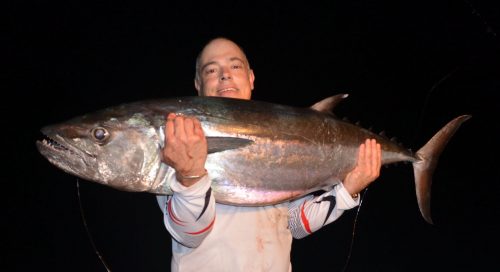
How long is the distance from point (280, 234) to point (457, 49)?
6.22 metres

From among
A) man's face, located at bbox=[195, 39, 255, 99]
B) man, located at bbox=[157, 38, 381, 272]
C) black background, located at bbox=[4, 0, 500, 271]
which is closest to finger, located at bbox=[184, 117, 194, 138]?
man, located at bbox=[157, 38, 381, 272]

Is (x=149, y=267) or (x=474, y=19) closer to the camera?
(x=474, y=19)

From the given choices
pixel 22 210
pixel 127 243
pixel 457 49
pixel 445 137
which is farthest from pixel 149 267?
pixel 457 49

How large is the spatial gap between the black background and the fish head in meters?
4.59

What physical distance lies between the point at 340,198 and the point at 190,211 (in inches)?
28.3

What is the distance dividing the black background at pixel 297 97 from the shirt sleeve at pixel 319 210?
13.0ft

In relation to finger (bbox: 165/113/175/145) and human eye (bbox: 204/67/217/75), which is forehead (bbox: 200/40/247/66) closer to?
human eye (bbox: 204/67/217/75)

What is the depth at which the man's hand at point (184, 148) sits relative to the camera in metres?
1.13

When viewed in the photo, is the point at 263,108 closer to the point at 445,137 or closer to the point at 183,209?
the point at 183,209

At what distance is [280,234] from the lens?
58.4 inches

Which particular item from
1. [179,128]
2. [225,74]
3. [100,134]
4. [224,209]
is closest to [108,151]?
[100,134]

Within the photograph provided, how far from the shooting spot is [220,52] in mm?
1750

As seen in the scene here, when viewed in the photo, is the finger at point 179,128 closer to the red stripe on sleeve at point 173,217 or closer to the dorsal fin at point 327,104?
the red stripe on sleeve at point 173,217

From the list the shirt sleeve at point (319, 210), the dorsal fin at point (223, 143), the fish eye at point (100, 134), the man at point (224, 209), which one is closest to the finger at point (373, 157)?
the man at point (224, 209)
